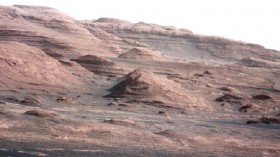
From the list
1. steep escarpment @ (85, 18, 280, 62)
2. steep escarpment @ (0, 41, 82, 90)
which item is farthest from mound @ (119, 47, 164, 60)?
steep escarpment @ (85, 18, 280, 62)

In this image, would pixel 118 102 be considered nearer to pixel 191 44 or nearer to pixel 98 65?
pixel 98 65

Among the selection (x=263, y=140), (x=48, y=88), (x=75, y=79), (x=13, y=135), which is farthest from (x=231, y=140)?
(x=75, y=79)

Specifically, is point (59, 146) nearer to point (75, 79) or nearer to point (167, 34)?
point (75, 79)

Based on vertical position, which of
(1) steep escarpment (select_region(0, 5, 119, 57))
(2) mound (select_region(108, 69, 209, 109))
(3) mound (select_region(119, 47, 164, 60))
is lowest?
(2) mound (select_region(108, 69, 209, 109))

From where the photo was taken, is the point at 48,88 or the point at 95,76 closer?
the point at 48,88

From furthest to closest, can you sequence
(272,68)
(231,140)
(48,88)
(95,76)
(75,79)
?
(272,68)
(95,76)
(75,79)
(48,88)
(231,140)

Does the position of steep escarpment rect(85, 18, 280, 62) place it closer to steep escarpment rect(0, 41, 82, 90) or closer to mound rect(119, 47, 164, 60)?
mound rect(119, 47, 164, 60)
